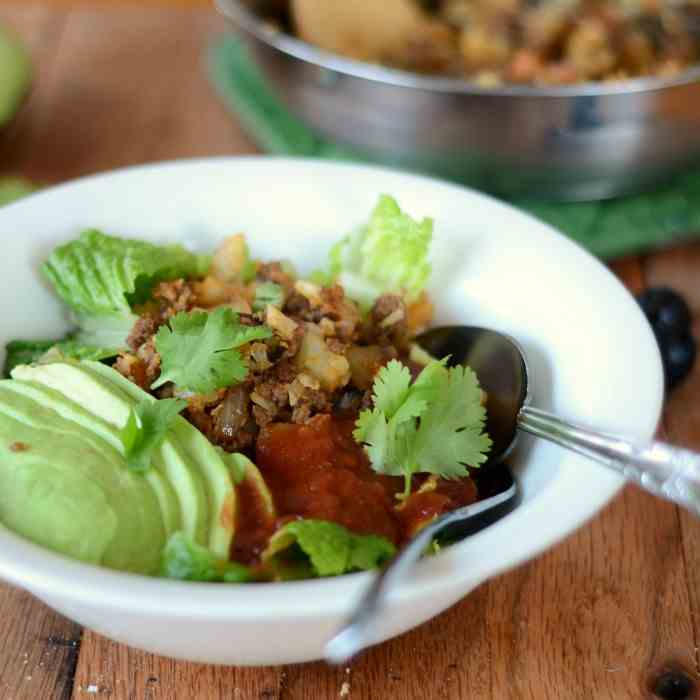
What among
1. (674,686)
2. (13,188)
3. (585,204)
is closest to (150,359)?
(674,686)


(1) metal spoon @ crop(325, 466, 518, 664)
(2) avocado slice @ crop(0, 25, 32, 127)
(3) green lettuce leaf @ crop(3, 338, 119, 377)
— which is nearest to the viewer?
(1) metal spoon @ crop(325, 466, 518, 664)

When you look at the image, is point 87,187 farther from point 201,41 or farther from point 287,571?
point 201,41

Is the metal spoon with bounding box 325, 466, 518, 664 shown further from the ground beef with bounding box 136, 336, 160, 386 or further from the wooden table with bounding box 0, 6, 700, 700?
the ground beef with bounding box 136, 336, 160, 386

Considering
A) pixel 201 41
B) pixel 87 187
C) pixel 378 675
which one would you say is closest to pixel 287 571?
pixel 378 675

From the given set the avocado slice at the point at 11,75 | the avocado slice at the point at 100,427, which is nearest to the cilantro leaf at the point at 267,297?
the avocado slice at the point at 100,427

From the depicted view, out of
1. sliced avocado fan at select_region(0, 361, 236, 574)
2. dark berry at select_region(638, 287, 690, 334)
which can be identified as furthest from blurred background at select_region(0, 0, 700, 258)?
sliced avocado fan at select_region(0, 361, 236, 574)

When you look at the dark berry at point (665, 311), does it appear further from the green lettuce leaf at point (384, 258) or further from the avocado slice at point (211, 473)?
the avocado slice at point (211, 473)
